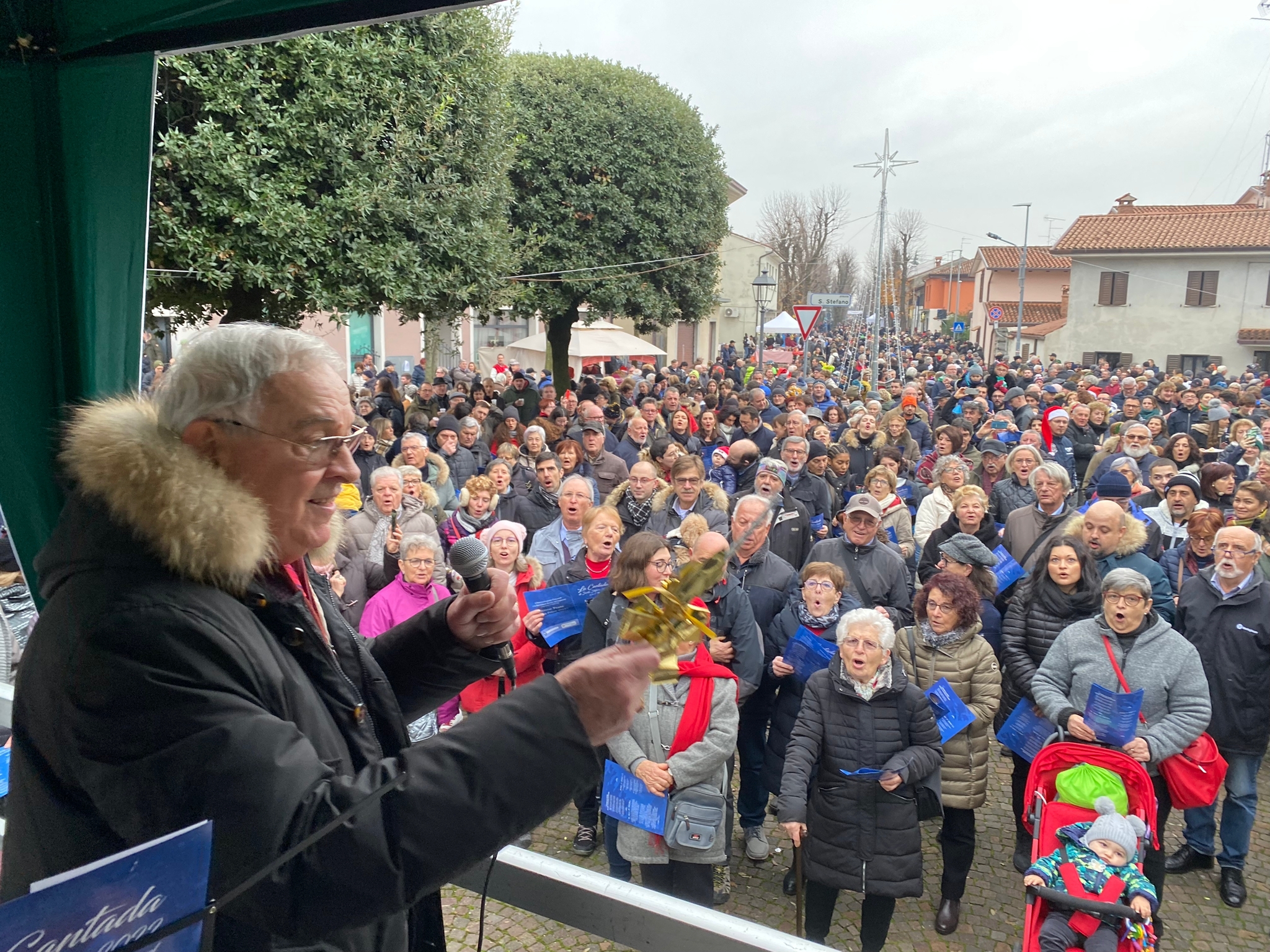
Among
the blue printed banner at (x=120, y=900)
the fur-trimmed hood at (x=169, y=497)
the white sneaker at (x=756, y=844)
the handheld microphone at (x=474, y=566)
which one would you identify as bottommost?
the white sneaker at (x=756, y=844)

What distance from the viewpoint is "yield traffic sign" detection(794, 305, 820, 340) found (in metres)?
18.8

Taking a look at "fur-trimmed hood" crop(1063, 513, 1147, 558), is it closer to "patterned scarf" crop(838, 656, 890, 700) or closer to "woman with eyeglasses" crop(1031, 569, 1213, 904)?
"woman with eyeglasses" crop(1031, 569, 1213, 904)

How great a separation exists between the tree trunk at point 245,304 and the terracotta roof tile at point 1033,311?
55.2 metres

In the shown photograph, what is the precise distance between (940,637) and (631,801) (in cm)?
182

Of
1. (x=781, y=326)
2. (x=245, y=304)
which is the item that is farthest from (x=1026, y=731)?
(x=781, y=326)

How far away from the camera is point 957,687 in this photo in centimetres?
470

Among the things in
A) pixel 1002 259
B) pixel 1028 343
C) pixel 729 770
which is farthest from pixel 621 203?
pixel 1002 259

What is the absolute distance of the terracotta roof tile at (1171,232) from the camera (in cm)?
3603

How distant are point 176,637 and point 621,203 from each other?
59.3 ft

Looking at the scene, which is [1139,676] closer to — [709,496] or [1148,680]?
[1148,680]

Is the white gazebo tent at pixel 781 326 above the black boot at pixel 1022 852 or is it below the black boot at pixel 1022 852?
above

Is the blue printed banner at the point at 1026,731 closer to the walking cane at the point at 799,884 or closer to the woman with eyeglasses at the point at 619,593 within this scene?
the walking cane at the point at 799,884

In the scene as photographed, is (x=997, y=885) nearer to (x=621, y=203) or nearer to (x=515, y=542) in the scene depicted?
(x=515, y=542)

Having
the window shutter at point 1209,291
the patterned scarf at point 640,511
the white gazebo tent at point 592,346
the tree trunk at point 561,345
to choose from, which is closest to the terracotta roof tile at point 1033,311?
the window shutter at point 1209,291
